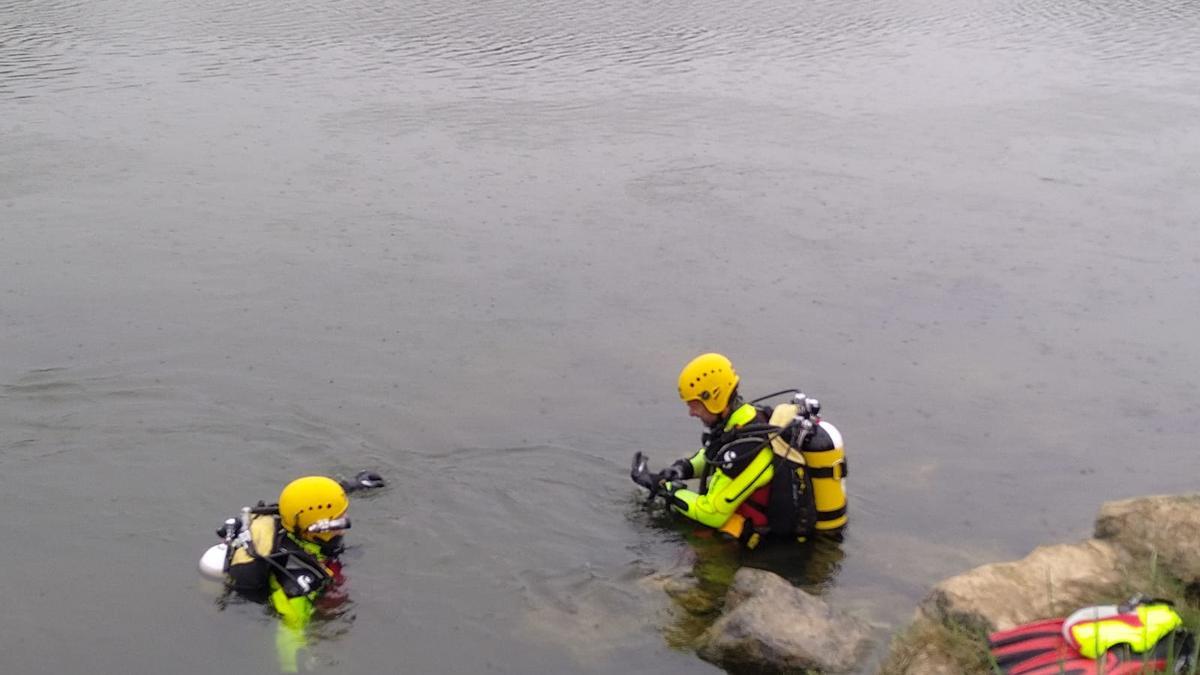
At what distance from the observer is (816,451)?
789 centimetres

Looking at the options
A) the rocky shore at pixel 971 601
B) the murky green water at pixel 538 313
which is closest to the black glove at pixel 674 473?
the murky green water at pixel 538 313

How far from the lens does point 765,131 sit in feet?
59.8

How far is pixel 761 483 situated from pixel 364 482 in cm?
276

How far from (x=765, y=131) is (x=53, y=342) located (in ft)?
34.3

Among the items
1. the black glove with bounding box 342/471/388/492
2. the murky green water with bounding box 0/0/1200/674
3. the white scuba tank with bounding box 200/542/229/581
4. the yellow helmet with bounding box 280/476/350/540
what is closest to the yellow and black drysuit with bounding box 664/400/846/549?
the murky green water with bounding box 0/0/1200/674

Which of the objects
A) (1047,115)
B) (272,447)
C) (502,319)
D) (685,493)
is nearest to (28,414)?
(272,447)

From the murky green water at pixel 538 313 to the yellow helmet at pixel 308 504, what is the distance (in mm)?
636

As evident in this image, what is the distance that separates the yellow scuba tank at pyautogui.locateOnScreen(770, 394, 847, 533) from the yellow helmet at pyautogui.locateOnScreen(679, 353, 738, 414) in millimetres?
370

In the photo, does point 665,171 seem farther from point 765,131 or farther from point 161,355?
point 161,355

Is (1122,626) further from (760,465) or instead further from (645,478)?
(645,478)

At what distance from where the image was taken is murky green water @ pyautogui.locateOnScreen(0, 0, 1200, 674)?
8203mm

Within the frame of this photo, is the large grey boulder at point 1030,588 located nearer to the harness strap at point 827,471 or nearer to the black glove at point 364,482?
the harness strap at point 827,471

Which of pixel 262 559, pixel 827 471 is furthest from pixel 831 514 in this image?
pixel 262 559

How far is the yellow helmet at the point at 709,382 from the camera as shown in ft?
26.0
